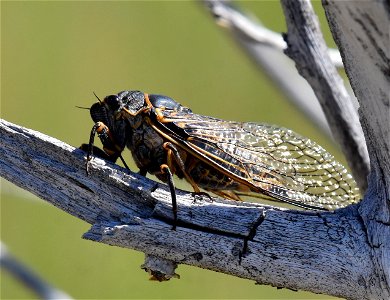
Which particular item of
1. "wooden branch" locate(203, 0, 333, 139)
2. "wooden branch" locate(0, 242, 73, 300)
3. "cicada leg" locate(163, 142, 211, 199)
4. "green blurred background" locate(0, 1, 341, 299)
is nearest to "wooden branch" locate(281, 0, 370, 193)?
"cicada leg" locate(163, 142, 211, 199)

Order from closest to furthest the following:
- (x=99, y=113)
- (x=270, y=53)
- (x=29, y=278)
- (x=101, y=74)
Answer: (x=99, y=113) < (x=29, y=278) < (x=270, y=53) < (x=101, y=74)

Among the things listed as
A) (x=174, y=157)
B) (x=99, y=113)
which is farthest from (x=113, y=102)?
(x=174, y=157)

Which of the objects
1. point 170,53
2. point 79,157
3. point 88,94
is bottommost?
point 79,157

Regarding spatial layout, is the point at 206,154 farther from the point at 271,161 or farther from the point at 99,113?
the point at 99,113

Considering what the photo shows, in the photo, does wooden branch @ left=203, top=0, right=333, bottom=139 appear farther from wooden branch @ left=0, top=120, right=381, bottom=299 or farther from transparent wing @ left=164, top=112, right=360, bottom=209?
wooden branch @ left=0, top=120, right=381, bottom=299

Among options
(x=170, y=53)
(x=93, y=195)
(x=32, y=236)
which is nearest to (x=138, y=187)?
(x=93, y=195)

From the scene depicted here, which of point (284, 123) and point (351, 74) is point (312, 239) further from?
point (284, 123)
